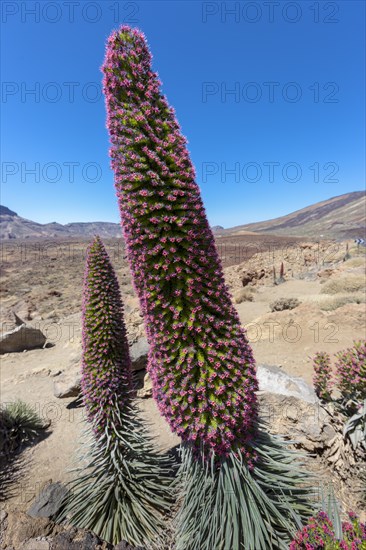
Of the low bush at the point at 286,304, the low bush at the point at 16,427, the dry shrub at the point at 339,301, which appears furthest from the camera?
the low bush at the point at 286,304

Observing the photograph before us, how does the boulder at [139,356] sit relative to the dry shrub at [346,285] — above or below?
below

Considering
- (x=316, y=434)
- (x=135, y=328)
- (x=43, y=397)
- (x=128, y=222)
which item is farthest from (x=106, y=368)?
(x=135, y=328)

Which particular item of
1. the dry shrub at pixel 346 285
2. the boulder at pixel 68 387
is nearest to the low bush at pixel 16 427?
the boulder at pixel 68 387

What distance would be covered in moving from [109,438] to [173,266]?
2.32m

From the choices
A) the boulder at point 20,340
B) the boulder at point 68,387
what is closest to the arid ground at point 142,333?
the boulder at point 68,387

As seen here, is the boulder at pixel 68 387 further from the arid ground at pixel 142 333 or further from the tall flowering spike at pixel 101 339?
the tall flowering spike at pixel 101 339

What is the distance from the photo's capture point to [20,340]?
12.3 m

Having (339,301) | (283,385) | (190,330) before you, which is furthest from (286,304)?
(190,330)

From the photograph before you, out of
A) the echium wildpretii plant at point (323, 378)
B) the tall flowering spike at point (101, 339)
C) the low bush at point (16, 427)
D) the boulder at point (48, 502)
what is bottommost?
the low bush at point (16, 427)

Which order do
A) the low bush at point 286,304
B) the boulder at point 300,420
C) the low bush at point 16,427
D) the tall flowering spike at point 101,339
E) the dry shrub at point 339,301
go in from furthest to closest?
the low bush at point 286,304 < the dry shrub at point 339,301 < the low bush at point 16,427 < the boulder at point 300,420 < the tall flowering spike at point 101,339

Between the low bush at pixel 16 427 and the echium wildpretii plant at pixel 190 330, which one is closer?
the echium wildpretii plant at pixel 190 330

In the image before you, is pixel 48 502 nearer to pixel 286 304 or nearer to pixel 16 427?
pixel 16 427

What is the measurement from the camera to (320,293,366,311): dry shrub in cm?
1200

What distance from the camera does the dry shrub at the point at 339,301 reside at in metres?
12.0
